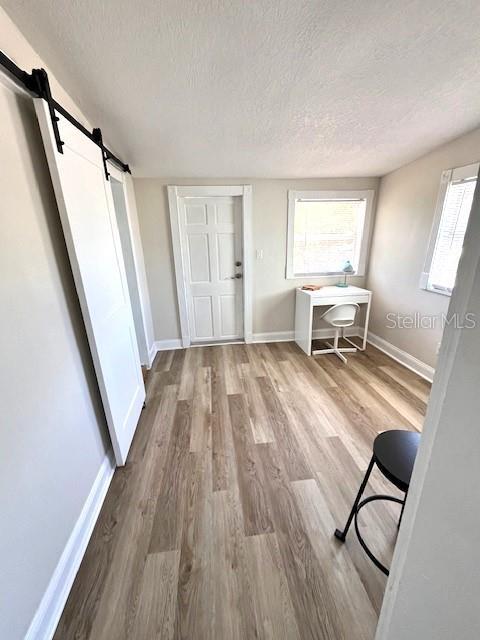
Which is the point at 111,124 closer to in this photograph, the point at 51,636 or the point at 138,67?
the point at 138,67

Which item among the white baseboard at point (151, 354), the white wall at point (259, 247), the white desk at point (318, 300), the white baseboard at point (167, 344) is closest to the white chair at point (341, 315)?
the white desk at point (318, 300)

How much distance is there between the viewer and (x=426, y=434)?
529 mm

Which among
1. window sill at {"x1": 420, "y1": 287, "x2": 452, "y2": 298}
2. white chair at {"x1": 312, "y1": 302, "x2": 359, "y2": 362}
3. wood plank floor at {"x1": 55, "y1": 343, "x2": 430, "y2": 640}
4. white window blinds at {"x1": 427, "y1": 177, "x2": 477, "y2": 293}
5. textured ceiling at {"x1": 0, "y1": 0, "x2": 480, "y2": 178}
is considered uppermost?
textured ceiling at {"x1": 0, "y1": 0, "x2": 480, "y2": 178}

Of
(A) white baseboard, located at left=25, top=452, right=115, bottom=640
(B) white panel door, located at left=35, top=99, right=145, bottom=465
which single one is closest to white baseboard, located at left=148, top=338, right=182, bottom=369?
(B) white panel door, located at left=35, top=99, right=145, bottom=465

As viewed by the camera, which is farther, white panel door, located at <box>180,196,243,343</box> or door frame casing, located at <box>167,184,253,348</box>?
white panel door, located at <box>180,196,243,343</box>

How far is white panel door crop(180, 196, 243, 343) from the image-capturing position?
3.18 metres

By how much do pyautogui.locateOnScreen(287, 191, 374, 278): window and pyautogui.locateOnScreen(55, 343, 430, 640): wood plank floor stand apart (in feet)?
5.99

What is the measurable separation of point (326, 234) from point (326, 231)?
0.04m

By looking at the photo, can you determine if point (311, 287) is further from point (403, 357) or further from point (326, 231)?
point (403, 357)

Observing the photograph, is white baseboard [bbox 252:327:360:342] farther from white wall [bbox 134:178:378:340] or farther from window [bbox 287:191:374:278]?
window [bbox 287:191:374:278]

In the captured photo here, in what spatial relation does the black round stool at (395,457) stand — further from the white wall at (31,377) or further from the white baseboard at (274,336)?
the white baseboard at (274,336)

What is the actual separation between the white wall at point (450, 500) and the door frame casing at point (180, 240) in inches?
117

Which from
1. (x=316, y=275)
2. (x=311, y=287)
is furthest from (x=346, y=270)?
(x=311, y=287)

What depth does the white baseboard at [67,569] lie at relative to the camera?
0.94 m
